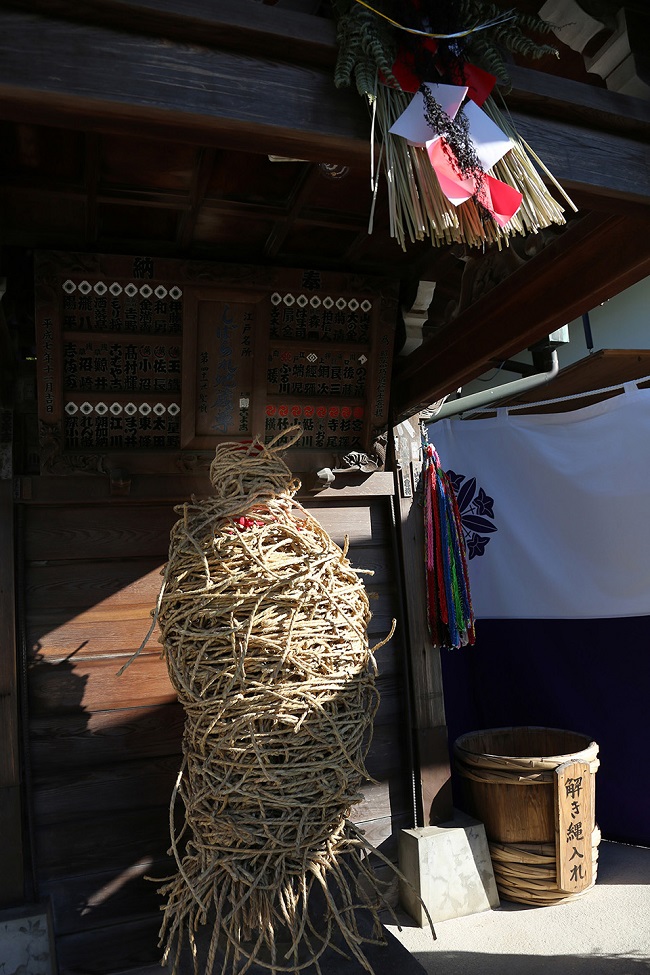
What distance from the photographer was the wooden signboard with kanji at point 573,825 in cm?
416

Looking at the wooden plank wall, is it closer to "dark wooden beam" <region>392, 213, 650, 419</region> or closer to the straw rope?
"dark wooden beam" <region>392, 213, 650, 419</region>

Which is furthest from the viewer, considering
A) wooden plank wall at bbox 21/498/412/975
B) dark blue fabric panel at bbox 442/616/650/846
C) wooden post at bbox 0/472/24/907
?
dark blue fabric panel at bbox 442/616/650/846

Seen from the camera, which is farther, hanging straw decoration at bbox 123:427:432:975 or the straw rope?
the straw rope

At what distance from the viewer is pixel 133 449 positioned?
12.9 ft

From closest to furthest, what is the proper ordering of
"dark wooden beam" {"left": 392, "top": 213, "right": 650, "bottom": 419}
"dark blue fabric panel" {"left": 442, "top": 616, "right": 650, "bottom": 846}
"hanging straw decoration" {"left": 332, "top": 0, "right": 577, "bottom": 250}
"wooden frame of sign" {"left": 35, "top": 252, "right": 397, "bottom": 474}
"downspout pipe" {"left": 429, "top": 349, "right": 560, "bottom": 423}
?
1. "hanging straw decoration" {"left": 332, "top": 0, "right": 577, "bottom": 250}
2. "dark wooden beam" {"left": 392, "top": 213, "right": 650, "bottom": 419}
3. "wooden frame of sign" {"left": 35, "top": 252, "right": 397, "bottom": 474}
4. "dark blue fabric panel" {"left": 442, "top": 616, "right": 650, "bottom": 846}
5. "downspout pipe" {"left": 429, "top": 349, "right": 560, "bottom": 423}

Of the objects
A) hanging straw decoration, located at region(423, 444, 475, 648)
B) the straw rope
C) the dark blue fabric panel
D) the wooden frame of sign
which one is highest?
the wooden frame of sign

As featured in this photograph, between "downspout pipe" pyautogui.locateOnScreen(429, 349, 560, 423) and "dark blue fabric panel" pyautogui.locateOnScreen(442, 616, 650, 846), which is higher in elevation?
"downspout pipe" pyautogui.locateOnScreen(429, 349, 560, 423)

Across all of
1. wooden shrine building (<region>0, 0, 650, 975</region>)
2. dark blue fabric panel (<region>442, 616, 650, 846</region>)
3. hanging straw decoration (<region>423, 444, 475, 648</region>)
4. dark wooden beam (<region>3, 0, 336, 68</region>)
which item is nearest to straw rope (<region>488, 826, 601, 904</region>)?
wooden shrine building (<region>0, 0, 650, 975</region>)

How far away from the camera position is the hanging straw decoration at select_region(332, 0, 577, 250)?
6.63 ft

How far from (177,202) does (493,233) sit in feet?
5.74

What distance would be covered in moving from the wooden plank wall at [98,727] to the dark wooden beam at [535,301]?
1.67m

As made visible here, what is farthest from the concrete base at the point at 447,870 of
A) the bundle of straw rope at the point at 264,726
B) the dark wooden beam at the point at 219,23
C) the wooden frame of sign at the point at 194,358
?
the dark wooden beam at the point at 219,23

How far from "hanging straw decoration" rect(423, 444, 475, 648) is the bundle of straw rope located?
183cm

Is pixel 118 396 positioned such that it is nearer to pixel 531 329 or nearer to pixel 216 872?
pixel 531 329
